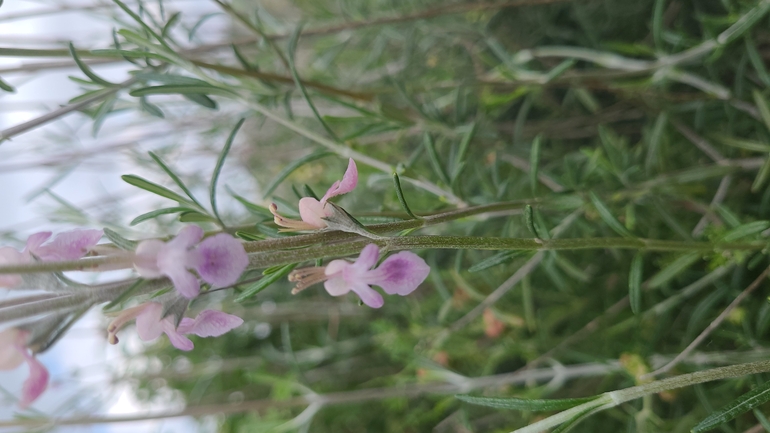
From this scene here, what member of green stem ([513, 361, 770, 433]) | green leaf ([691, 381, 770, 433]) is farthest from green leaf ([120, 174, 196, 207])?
green leaf ([691, 381, 770, 433])

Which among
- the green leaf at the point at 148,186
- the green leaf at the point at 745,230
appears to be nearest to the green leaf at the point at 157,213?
the green leaf at the point at 148,186

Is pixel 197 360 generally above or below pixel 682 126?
above

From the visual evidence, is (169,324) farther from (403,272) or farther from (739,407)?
(739,407)

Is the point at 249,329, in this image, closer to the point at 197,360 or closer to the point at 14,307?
the point at 197,360

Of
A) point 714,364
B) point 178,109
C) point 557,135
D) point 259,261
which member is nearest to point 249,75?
point 259,261

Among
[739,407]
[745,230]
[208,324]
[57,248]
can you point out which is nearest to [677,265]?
[745,230]

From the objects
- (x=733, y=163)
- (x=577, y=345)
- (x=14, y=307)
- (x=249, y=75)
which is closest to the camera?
(x=14, y=307)

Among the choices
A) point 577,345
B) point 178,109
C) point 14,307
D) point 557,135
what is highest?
point 178,109
